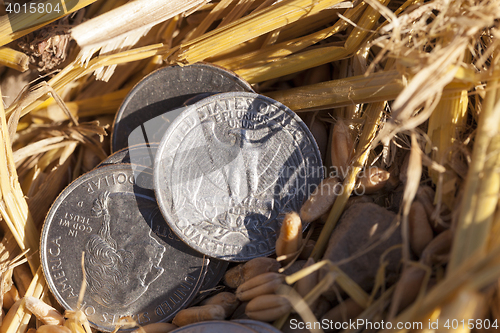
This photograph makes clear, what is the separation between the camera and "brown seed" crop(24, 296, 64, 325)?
176 centimetres

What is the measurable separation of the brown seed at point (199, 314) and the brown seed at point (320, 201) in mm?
621

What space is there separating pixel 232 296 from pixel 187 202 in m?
0.53

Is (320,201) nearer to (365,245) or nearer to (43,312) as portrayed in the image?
(365,245)

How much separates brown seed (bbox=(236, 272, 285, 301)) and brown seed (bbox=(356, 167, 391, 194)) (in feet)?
1.99

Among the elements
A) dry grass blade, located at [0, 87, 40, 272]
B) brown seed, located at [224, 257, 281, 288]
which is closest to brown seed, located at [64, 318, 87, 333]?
dry grass blade, located at [0, 87, 40, 272]

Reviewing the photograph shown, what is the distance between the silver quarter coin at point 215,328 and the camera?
151 cm

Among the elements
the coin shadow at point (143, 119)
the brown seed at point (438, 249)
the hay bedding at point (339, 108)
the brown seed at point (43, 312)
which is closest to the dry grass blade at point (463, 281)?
the hay bedding at point (339, 108)

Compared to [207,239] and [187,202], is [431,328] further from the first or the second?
[187,202]

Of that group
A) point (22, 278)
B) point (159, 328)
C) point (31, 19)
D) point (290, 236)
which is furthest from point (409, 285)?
point (31, 19)

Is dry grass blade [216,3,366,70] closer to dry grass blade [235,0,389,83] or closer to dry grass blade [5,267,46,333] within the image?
dry grass blade [235,0,389,83]

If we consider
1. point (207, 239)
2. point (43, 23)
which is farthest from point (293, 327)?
point (43, 23)

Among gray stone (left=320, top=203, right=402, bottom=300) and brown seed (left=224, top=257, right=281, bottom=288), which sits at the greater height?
gray stone (left=320, top=203, right=402, bottom=300)

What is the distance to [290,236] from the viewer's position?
5.25 ft

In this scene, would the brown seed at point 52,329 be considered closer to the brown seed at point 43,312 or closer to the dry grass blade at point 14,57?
the brown seed at point 43,312
